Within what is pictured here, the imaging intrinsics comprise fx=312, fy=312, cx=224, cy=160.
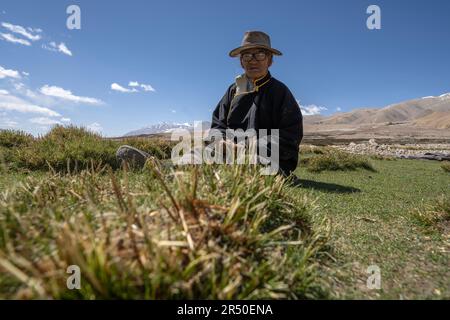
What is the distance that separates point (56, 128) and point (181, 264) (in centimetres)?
1004

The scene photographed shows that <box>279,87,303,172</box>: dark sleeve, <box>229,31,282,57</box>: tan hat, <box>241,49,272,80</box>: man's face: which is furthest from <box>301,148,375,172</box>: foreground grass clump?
<box>229,31,282,57</box>: tan hat

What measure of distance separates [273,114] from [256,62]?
0.86 m

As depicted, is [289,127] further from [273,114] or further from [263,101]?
[263,101]

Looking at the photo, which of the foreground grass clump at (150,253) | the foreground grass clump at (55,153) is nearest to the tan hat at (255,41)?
the foreground grass clump at (55,153)

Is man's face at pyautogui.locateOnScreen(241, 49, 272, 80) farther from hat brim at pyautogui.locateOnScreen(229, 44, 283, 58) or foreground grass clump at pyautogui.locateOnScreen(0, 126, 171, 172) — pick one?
foreground grass clump at pyautogui.locateOnScreen(0, 126, 171, 172)

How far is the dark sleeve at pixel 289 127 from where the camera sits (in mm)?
4895

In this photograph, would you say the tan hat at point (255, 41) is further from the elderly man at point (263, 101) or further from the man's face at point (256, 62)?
the man's face at point (256, 62)

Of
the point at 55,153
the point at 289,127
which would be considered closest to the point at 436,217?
the point at 289,127

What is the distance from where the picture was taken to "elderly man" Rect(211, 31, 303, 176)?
16.0 ft

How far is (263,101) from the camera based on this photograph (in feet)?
16.4
